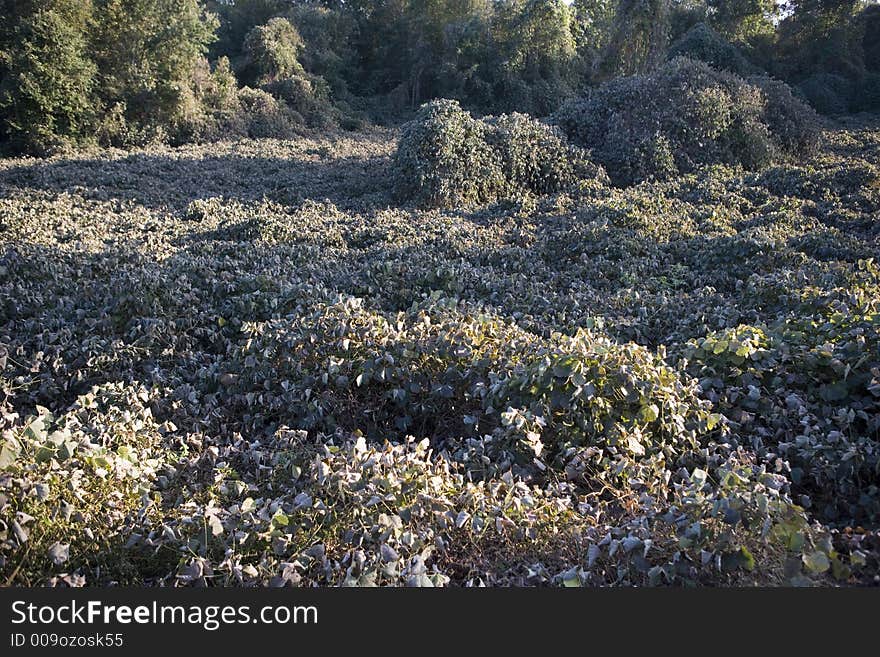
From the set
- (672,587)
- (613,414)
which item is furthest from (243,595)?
(613,414)

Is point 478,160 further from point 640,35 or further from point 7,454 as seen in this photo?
point 640,35

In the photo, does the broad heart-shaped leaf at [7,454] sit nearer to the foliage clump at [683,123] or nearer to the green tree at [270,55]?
the foliage clump at [683,123]

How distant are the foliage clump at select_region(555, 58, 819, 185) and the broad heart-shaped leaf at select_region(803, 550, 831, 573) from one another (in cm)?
1014

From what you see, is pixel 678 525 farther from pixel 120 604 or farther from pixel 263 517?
pixel 120 604

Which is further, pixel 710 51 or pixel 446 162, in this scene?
pixel 710 51

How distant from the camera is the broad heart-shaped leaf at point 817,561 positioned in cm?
194

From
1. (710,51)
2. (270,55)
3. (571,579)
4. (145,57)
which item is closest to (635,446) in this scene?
(571,579)

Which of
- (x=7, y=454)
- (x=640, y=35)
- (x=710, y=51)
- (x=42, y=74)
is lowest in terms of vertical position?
(x=7, y=454)

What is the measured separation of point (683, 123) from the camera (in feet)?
38.7

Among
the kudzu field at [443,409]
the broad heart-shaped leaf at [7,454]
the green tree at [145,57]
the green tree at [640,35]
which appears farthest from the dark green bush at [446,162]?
the green tree at [640,35]

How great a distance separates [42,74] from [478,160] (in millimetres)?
10565

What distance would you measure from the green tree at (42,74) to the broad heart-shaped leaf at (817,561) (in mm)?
16491

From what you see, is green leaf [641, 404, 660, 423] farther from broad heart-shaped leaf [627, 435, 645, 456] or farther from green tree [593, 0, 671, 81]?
green tree [593, 0, 671, 81]

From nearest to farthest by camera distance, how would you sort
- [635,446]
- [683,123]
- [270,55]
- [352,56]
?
[635,446] → [683,123] → [270,55] → [352,56]
